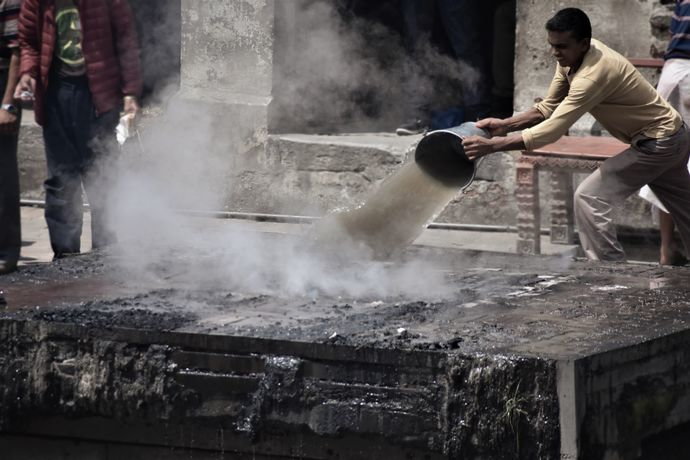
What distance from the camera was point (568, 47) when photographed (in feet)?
21.8

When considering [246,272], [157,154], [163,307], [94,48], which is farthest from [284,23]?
[163,307]

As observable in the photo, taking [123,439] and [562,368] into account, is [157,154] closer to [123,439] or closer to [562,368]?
[123,439]

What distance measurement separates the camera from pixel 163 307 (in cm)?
557

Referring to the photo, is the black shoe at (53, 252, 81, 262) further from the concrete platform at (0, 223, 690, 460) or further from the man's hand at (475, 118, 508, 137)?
the man's hand at (475, 118, 508, 137)

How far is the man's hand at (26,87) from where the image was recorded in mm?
7914

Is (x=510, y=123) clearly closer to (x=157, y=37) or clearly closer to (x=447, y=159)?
(x=447, y=159)

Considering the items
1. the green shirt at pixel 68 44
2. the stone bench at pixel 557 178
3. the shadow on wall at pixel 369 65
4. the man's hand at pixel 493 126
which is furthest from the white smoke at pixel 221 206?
the stone bench at pixel 557 178

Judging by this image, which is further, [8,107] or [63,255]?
[8,107]

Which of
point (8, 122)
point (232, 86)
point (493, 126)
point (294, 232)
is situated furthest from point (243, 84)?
point (493, 126)

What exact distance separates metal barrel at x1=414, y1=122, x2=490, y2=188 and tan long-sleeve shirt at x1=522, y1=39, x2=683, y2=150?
0.33 metres

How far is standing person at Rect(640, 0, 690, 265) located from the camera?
7902 millimetres

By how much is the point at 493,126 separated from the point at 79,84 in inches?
97.5

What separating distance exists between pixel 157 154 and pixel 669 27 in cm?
355

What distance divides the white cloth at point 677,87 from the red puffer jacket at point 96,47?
2.93 meters
